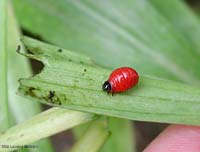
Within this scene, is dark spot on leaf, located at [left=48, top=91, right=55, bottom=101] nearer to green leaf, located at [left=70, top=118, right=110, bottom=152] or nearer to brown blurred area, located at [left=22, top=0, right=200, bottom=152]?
green leaf, located at [left=70, top=118, right=110, bottom=152]

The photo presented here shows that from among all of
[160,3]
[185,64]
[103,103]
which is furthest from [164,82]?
[160,3]

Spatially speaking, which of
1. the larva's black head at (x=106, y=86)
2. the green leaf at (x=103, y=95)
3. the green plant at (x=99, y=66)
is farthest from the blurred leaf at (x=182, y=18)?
the larva's black head at (x=106, y=86)

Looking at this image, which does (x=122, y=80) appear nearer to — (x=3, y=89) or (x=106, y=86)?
(x=106, y=86)

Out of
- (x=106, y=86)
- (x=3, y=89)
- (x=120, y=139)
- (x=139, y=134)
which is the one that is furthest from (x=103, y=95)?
(x=139, y=134)

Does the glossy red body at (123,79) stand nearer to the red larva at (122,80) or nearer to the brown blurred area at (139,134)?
the red larva at (122,80)

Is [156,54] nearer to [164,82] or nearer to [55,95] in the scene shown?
[164,82]

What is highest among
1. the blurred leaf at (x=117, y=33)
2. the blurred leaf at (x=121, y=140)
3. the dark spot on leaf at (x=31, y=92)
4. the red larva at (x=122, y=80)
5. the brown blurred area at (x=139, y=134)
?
the blurred leaf at (x=117, y=33)

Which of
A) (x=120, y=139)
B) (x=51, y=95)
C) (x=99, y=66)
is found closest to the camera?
(x=51, y=95)
